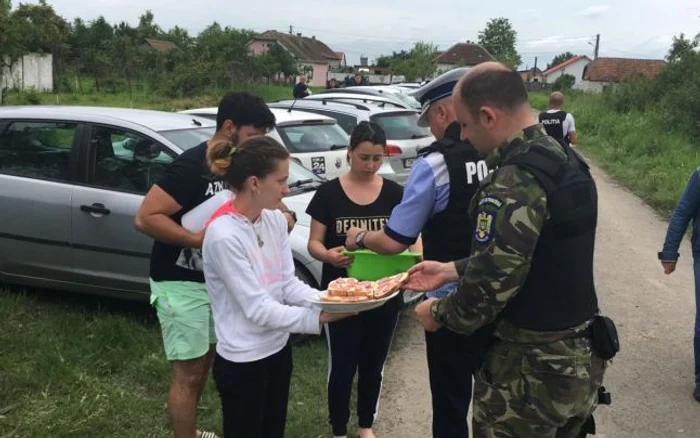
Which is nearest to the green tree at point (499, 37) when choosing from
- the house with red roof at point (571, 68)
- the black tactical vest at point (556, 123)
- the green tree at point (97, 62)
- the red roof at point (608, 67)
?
the red roof at point (608, 67)

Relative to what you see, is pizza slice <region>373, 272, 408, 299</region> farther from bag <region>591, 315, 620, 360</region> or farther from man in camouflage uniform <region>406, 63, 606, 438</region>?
bag <region>591, 315, 620, 360</region>

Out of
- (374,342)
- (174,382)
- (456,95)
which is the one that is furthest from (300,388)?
(456,95)

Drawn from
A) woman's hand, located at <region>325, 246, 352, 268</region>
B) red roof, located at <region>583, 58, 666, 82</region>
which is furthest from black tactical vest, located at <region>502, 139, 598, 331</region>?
red roof, located at <region>583, 58, 666, 82</region>

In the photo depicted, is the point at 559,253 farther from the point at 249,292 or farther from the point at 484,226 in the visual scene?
the point at 249,292

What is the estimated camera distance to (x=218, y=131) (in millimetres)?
3025

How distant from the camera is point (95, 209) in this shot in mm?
4703

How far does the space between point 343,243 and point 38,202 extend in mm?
2788

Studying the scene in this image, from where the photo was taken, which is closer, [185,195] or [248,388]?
[248,388]

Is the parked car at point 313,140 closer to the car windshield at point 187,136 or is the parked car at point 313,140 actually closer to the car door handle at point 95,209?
the car windshield at point 187,136

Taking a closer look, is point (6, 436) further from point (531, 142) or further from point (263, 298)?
point (531, 142)

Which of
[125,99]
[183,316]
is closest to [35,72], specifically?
[125,99]

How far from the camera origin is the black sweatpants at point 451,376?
2.69 m

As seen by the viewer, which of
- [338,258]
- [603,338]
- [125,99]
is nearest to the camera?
[603,338]

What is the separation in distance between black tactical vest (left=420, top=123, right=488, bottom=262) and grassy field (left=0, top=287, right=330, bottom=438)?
1615 mm
